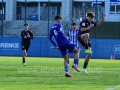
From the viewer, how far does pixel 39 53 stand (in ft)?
138

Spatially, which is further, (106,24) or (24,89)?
(106,24)

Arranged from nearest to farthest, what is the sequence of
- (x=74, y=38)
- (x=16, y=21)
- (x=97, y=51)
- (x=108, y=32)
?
(x=74, y=38) → (x=97, y=51) → (x=108, y=32) → (x=16, y=21)

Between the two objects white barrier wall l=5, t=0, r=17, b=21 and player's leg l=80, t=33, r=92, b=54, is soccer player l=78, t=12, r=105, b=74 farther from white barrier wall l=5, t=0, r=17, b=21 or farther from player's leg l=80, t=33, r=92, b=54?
white barrier wall l=5, t=0, r=17, b=21

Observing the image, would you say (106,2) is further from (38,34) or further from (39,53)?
(39,53)

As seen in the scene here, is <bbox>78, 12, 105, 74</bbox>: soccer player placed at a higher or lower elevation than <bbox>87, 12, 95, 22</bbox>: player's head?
lower

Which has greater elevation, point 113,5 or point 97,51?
point 113,5

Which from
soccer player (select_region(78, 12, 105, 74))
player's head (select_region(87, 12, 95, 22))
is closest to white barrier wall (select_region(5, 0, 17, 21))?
soccer player (select_region(78, 12, 105, 74))

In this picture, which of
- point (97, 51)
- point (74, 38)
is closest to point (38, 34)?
point (97, 51)

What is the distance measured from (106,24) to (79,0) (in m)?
9.82

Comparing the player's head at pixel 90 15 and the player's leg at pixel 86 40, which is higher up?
the player's head at pixel 90 15

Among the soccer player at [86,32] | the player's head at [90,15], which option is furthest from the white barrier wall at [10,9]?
the player's head at [90,15]

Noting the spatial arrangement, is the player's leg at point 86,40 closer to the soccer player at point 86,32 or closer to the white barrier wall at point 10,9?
the soccer player at point 86,32

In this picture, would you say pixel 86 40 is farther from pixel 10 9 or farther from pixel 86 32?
pixel 10 9

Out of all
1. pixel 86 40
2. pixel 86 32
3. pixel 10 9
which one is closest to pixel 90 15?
pixel 86 32
